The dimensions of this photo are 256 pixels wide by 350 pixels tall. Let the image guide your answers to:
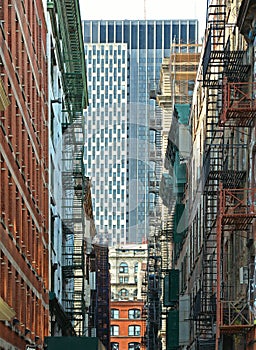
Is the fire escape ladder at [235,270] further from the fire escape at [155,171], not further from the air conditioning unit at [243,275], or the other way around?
the fire escape at [155,171]

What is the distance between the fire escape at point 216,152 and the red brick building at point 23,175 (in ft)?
22.8

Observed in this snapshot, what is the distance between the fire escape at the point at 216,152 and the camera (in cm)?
4122

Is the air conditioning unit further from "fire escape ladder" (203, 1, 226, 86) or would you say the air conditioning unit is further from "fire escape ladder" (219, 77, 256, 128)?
"fire escape ladder" (203, 1, 226, 86)

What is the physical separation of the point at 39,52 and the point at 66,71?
2412 cm

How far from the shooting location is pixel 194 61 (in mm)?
101250

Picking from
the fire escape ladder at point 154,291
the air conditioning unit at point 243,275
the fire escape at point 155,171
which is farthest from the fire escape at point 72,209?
the air conditioning unit at point 243,275

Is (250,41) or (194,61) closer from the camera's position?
(250,41)

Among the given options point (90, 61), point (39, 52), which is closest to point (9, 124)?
point (39, 52)

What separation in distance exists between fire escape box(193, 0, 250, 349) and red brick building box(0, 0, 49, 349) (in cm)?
695

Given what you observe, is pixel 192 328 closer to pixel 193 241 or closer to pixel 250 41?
pixel 193 241

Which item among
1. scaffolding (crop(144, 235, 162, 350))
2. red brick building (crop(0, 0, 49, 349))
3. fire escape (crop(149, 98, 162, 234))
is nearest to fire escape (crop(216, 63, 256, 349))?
red brick building (crop(0, 0, 49, 349))

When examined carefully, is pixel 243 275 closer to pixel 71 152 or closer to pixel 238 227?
pixel 238 227

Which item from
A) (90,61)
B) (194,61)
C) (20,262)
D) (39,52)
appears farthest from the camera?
(90,61)

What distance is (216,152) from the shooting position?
5109 cm
